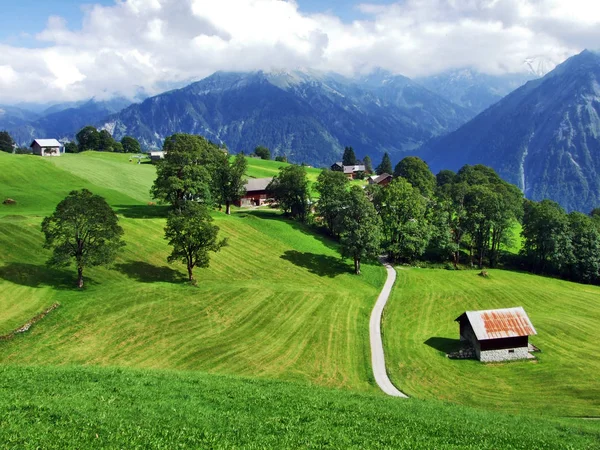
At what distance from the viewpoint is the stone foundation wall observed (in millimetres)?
52062

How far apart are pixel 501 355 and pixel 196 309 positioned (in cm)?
3855

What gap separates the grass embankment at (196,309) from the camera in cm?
4309

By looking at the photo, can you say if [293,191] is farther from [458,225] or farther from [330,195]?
[458,225]

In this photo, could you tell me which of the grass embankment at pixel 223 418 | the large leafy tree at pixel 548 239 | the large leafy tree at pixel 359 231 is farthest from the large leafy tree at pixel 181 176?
the large leafy tree at pixel 548 239

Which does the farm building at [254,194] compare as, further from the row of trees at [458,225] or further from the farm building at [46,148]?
the farm building at [46,148]

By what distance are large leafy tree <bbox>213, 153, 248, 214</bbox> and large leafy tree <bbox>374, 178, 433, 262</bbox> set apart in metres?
35.1

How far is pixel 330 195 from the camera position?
10550cm

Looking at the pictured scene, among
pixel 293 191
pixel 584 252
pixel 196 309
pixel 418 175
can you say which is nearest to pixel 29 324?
pixel 196 309

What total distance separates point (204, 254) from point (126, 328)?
675 inches

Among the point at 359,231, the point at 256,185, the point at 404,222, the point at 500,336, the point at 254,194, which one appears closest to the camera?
the point at 500,336

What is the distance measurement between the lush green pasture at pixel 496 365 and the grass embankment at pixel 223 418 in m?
10.5

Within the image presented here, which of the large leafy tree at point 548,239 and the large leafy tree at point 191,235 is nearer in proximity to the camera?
the large leafy tree at point 191,235

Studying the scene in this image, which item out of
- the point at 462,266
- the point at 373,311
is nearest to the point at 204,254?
the point at 373,311

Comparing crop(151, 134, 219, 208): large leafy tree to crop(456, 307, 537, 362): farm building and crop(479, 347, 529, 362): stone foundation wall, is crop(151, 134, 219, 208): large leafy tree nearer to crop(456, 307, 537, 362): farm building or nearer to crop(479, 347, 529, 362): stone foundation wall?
crop(456, 307, 537, 362): farm building
